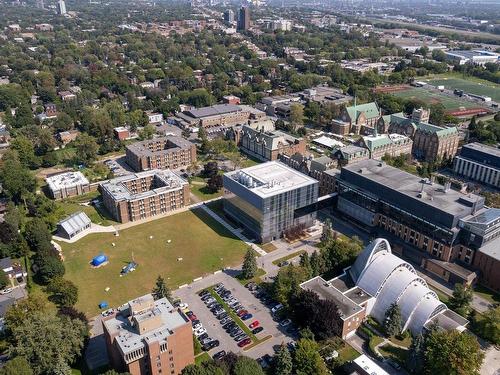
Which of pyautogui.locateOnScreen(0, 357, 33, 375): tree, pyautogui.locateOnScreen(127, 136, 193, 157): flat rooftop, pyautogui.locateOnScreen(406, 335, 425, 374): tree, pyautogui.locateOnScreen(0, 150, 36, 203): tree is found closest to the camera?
pyautogui.locateOnScreen(0, 357, 33, 375): tree

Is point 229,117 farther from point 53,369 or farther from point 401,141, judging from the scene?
point 53,369

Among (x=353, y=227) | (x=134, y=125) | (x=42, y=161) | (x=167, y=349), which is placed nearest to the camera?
(x=167, y=349)

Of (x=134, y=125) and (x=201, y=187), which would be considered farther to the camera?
(x=134, y=125)

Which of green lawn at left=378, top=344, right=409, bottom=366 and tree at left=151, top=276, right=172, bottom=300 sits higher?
tree at left=151, top=276, right=172, bottom=300

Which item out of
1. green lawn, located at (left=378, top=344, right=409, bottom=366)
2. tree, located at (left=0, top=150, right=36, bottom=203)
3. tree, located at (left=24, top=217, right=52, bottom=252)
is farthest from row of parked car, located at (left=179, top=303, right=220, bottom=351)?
tree, located at (left=0, top=150, right=36, bottom=203)

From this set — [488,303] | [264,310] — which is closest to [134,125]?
[264,310]

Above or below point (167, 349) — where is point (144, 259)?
below

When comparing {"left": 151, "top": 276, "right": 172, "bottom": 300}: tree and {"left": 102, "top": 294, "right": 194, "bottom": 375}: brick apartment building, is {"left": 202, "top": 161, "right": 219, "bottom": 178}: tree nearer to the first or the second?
{"left": 151, "top": 276, "right": 172, "bottom": 300}: tree

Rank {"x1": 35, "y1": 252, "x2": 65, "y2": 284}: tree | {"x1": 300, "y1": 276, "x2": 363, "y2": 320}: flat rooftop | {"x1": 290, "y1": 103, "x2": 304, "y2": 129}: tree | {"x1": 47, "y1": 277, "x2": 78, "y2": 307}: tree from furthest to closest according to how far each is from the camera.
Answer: {"x1": 290, "y1": 103, "x2": 304, "y2": 129}: tree
{"x1": 35, "y1": 252, "x2": 65, "y2": 284}: tree
{"x1": 47, "y1": 277, "x2": 78, "y2": 307}: tree
{"x1": 300, "y1": 276, "x2": 363, "y2": 320}: flat rooftop
